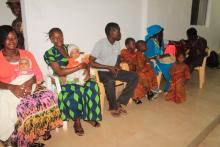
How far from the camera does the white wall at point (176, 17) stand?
486 centimetres

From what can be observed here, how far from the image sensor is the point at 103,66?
135 inches

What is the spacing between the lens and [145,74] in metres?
3.86

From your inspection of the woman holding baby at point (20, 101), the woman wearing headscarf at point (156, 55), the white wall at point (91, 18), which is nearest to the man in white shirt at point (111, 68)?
the white wall at point (91, 18)

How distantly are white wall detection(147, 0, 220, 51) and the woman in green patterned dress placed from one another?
2.38 metres

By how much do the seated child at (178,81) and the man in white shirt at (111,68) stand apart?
31.3 inches

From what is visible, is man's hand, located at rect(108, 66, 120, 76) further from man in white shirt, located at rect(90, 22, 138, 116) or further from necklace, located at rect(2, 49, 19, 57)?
necklace, located at rect(2, 49, 19, 57)

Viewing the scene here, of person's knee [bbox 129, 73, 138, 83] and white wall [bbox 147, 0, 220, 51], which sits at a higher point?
white wall [bbox 147, 0, 220, 51]

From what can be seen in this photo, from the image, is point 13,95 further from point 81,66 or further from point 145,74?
point 145,74

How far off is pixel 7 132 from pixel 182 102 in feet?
8.92

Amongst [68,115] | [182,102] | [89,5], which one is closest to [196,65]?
[182,102]

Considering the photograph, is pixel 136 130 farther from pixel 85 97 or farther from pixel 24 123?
pixel 24 123

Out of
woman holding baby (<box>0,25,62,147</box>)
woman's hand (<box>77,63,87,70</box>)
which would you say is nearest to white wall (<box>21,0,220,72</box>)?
woman holding baby (<box>0,25,62,147</box>)

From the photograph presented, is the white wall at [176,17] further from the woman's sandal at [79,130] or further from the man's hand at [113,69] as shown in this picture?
the woman's sandal at [79,130]

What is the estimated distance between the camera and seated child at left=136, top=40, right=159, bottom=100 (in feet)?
12.6
